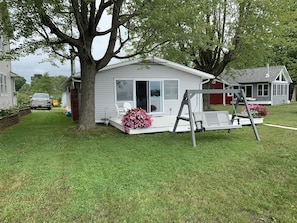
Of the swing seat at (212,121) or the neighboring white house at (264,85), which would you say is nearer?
the swing seat at (212,121)

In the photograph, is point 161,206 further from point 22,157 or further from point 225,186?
point 22,157

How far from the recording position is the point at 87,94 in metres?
9.07

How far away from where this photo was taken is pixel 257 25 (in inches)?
580

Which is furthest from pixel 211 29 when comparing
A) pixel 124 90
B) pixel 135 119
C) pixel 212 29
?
pixel 135 119

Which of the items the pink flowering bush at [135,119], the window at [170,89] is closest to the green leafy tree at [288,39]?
the window at [170,89]

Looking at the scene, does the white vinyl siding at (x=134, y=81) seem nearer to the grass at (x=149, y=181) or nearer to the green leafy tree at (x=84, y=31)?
the green leafy tree at (x=84, y=31)

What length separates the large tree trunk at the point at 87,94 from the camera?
9.02m

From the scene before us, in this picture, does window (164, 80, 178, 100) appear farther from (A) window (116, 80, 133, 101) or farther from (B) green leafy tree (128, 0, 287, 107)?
(A) window (116, 80, 133, 101)

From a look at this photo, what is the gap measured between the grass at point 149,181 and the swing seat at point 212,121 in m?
0.43

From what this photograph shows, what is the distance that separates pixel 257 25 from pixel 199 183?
13.4 m

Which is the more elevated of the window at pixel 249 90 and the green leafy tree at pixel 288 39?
the green leafy tree at pixel 288 39

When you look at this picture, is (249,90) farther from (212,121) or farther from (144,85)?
(212,121)

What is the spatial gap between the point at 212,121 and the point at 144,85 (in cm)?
578

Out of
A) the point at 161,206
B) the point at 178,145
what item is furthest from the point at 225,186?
the point at 178,145
